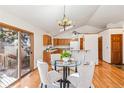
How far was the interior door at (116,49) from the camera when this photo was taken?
9711 mm

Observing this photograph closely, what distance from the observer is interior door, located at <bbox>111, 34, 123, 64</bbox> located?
382 inches

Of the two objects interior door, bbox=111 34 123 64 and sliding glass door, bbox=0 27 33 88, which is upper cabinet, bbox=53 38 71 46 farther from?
sliding glass door, bbox=0 27 33 88

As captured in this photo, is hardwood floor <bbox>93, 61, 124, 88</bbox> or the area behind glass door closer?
hardwood floor <bbox>93, 61, 124, 88</bbox>

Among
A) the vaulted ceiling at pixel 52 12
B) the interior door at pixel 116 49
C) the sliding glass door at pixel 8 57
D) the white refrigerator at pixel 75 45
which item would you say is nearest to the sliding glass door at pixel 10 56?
the sliding glass door at pixel 8 57

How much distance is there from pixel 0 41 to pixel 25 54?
2106 mm

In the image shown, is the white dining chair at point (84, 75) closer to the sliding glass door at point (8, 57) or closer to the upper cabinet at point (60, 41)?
the sliding glass door at point (8, 57)

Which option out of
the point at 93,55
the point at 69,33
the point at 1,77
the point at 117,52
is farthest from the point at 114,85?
the point at 69,33

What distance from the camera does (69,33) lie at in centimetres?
1470

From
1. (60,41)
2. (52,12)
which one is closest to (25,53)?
(52,12)

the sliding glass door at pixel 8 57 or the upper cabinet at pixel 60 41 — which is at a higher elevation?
the upper cabinet at pixel 60 41

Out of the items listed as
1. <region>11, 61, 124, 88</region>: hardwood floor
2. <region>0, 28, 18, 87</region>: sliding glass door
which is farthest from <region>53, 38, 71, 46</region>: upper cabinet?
<region>0, 28, 18, 87</region>: sliding glass door

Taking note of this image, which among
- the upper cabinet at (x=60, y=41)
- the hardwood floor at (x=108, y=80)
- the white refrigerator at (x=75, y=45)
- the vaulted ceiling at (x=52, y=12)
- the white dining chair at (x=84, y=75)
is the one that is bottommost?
the hardwood floor at (x=108, y=80)

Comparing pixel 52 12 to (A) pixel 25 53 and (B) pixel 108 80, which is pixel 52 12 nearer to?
(A) pixel 25 53

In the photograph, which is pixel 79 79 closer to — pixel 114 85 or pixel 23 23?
pixel 114 85
